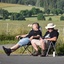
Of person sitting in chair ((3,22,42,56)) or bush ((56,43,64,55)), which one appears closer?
person sitting in chair ((3,22,42,56))

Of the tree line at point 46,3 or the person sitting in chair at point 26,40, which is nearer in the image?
the person sitting in chair at point 26,40

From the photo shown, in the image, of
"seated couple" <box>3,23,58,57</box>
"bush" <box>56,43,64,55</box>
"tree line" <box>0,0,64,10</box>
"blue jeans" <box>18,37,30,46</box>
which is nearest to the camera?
"seated couple" <box>3,23,58,57</box>

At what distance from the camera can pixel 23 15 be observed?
4550 centimetres

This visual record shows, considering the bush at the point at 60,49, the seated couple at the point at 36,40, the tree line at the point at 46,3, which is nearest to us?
the seated couple at the point at 36,40

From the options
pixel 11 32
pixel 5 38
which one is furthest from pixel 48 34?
pixel 11 32

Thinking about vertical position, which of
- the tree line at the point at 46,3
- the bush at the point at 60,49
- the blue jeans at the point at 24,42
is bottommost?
the tree line at the point at 46,3

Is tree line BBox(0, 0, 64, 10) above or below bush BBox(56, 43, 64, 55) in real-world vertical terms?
below

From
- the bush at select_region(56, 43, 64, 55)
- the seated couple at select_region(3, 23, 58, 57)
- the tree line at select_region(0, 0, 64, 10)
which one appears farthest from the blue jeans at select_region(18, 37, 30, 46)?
the tree line at select_region(0, 0, 64, 10)

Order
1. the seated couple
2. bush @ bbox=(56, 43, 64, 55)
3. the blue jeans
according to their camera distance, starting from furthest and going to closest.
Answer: bush @ bbox=(56, 43, 64, 55), the blue jeans, the seated couple

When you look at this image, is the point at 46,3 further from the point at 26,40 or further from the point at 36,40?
the point at 36,40

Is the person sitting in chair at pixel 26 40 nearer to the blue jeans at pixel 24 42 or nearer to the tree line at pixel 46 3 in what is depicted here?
the blue jeans at pixel 24 42

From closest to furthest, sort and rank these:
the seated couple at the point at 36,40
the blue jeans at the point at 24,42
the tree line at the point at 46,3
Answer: the seated couple at the point at 36,40, the blue jeans at the point at 24,42, the tree line at the point at 46,3

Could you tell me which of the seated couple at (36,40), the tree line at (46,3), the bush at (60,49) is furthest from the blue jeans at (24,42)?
the tree line at (46,3)

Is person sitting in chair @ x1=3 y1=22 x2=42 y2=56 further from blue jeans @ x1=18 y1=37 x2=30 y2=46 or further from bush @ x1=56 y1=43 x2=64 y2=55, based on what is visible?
bush @ x1=56 y1=43 x2=64 y2=55
